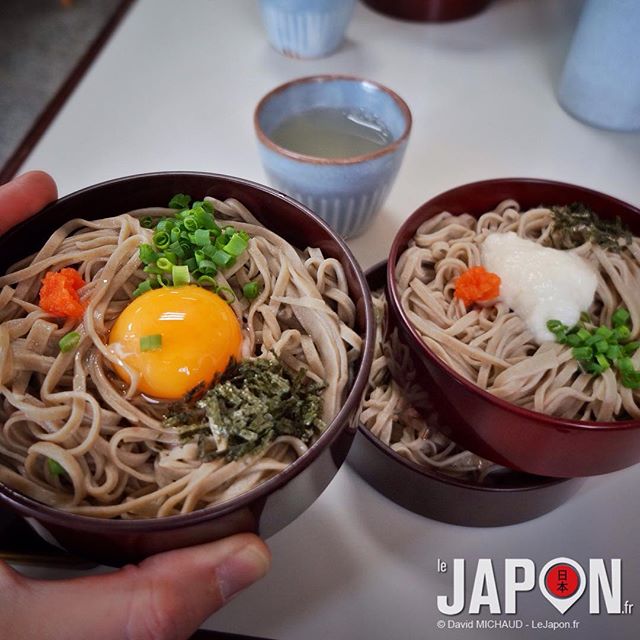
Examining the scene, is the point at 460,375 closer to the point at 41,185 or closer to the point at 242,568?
the point at 242,568

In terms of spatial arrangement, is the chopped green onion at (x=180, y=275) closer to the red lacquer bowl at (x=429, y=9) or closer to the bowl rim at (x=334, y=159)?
the bowl rim at (x=334, y=159)

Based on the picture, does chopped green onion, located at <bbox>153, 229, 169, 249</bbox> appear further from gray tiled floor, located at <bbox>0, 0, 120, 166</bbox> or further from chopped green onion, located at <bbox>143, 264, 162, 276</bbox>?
gray tiled floor, located at <bbox>0, 0, 120, 166</bbox>

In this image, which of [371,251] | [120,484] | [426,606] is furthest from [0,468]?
[371,251]

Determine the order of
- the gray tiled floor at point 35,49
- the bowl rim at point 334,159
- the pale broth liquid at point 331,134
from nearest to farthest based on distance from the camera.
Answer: the bowl rim at point 334,159
the pale broth liquid at point 331,134
the gray tiled floor at point 35,49

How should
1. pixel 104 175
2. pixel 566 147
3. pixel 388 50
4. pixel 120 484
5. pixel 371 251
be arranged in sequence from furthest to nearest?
pixel 388 50
pixel 566 147
pixel 104 175
pixel 371 251
pixel 120 484

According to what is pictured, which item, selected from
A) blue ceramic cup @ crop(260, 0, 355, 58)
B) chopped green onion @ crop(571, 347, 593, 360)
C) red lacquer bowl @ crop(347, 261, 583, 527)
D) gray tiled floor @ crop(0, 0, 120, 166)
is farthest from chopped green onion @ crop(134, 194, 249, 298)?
gray tiled floor @ crop(0, 0, 120, 166)

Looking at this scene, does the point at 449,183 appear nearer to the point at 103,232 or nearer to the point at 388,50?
the point at 388,50

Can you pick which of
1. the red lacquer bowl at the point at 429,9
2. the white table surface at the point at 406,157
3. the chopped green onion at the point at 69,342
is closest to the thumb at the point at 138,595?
the white table surface at the point at 406,157
